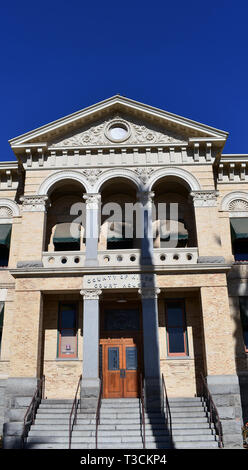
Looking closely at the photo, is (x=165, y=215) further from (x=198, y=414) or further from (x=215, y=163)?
(x=198, y=414)

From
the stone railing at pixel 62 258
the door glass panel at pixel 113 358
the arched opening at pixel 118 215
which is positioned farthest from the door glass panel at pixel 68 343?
the arched opening at pixel 118 215

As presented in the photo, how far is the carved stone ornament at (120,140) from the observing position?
19.3 meters

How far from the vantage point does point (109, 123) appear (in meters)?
19.6

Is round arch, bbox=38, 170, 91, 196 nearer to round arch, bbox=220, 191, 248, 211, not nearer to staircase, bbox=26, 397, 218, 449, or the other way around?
round arch, bbox=220, 191, 248, 211

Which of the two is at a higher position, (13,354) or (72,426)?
(13,354)

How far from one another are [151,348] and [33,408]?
4.69 metres

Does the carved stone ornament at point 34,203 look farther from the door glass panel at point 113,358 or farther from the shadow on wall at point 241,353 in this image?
the shadow on wall at point 241,353

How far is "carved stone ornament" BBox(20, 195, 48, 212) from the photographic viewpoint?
18422mm

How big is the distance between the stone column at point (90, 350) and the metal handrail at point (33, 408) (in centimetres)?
166

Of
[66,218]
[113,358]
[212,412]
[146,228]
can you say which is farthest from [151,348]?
[66,218]

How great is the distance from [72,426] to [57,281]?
5.44 m
